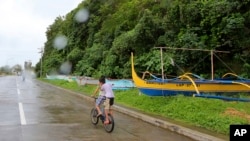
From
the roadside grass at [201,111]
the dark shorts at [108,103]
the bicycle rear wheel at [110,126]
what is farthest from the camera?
the dark shorts at [108,103]

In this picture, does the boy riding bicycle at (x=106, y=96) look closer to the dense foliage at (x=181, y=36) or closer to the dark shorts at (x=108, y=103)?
the dark shorts at (x=108, y=103)

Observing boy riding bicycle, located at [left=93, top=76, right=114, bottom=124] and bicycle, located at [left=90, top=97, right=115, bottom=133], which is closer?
bicycle, located at [left=90, top=97, right=115, bottom=133]

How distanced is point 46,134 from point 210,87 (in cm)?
762

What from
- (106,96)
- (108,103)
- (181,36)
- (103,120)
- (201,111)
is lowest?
(103,120)

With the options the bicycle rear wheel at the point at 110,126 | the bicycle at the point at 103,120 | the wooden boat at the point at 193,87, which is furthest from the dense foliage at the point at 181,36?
the bicycle rear wheel at the point at 110,126

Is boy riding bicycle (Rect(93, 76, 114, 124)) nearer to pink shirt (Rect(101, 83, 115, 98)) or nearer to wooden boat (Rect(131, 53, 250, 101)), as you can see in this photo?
pink shirt (Rect(101, 83, 115, 98))

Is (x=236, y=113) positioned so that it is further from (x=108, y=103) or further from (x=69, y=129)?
(x=69, y=129)

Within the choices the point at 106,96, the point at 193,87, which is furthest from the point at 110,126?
the point at 193,87

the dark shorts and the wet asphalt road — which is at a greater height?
the dark shorts

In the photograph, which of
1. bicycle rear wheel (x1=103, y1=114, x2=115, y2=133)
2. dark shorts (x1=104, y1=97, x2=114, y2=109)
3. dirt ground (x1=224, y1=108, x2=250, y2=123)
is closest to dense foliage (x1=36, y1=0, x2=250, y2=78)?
dirt ground (x1=224, y1=108, x2=250, y2=123)

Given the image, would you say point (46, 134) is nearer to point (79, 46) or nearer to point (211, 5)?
point (211, 5)

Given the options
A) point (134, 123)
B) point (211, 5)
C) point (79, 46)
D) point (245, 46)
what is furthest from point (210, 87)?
point (79, 46)

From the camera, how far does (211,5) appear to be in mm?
20859

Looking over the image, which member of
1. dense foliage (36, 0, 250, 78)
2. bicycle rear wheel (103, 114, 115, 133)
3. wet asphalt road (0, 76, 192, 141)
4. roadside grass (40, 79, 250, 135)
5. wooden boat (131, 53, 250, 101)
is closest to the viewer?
wet asphalt road (0, 76, 192, 141)
